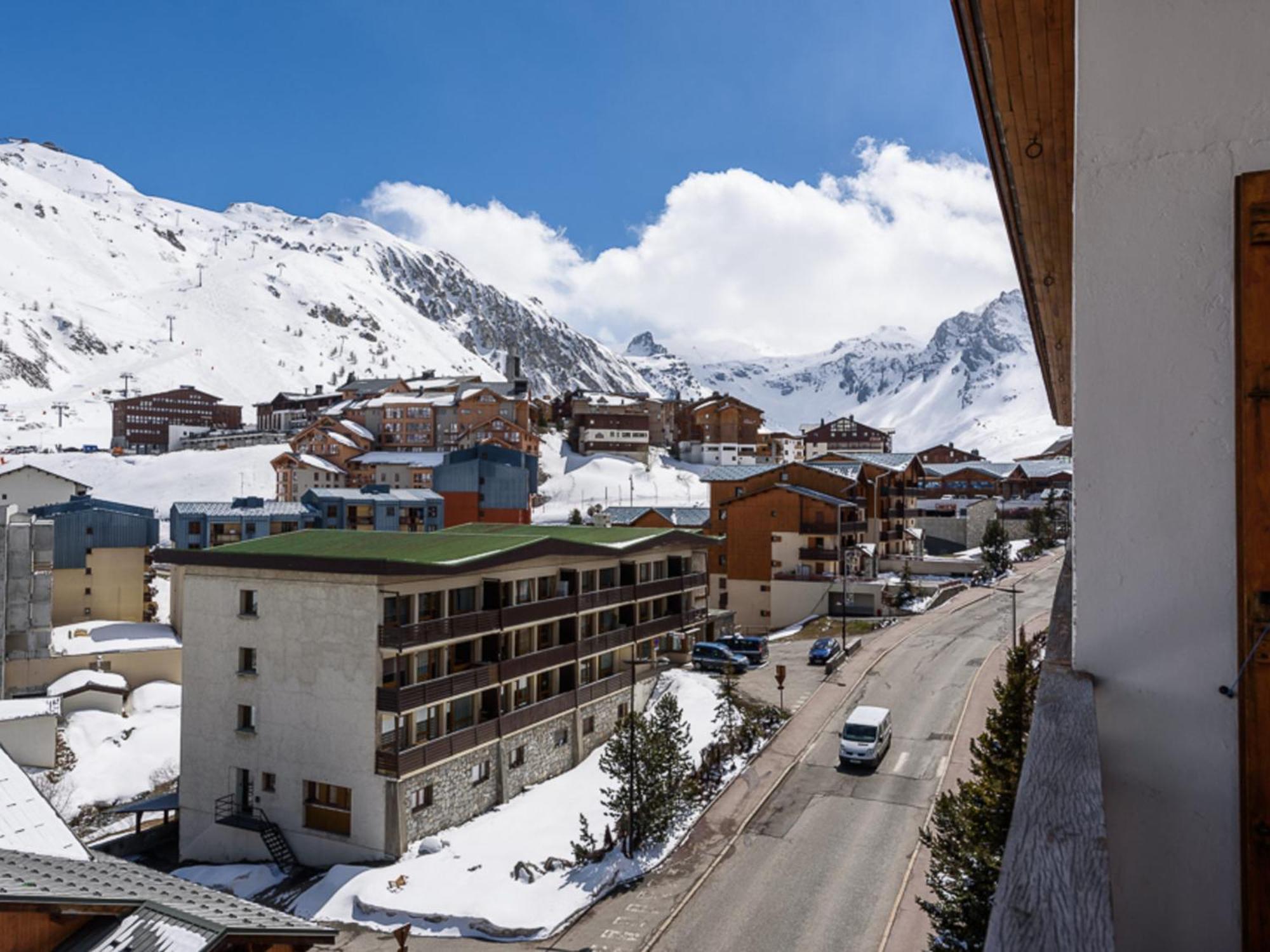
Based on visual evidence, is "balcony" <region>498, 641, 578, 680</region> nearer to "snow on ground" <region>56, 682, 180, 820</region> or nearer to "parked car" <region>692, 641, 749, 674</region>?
"parked car" <region>692, 641, 749, 674</region>

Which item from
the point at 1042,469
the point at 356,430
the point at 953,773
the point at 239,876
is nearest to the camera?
the point at 239,876

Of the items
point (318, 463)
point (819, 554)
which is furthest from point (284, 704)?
point (318, 463)

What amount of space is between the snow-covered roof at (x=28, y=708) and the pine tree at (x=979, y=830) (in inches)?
1276

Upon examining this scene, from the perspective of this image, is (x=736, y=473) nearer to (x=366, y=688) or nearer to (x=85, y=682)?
(x=366, y=688)

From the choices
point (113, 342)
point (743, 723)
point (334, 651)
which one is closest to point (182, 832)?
point (334, 651)

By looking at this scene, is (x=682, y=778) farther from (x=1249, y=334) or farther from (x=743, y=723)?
(x=1249, y=334)

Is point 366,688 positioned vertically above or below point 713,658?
above

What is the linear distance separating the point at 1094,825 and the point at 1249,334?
1.60 meters

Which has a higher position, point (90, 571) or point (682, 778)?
point (90, 571)

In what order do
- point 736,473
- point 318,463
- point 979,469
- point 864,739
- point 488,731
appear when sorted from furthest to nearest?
point 979,469 < point 318,463 < point 736,473 < point 864,739 < point 488,731

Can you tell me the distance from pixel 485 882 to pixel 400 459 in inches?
2639

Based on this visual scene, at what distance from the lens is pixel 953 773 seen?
24.8 metres

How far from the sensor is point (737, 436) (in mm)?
112500

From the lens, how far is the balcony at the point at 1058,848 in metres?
1.35
